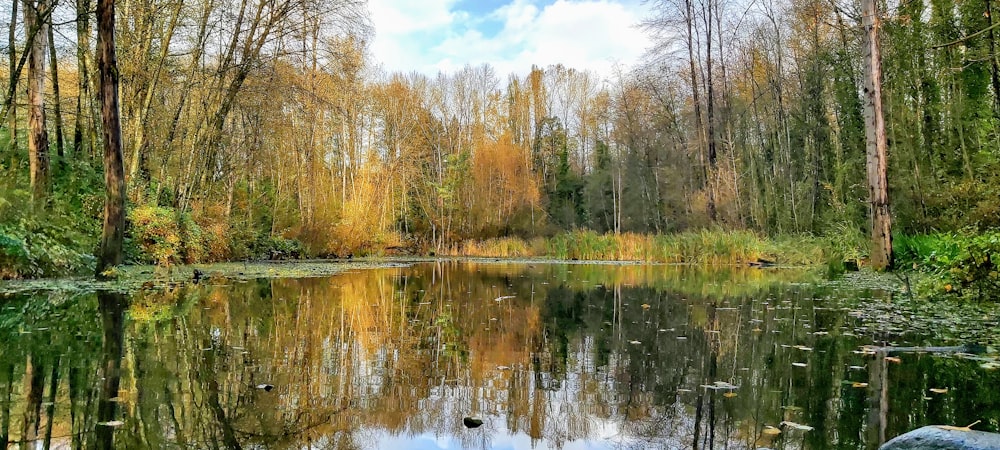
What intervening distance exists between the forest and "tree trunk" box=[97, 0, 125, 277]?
51cm

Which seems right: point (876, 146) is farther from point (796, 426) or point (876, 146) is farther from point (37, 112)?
point (37, 112)

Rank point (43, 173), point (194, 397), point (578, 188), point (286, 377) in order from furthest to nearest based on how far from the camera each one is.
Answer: point (578, 188)
point (43, 173)
point (286, 377)
point (194, 397)

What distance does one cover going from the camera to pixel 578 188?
34.8 m

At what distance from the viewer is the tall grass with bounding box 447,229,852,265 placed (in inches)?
675

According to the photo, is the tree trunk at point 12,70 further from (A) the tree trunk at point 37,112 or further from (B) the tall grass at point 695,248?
(B) the tall grass at point 695,248

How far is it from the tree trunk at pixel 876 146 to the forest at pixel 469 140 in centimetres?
43

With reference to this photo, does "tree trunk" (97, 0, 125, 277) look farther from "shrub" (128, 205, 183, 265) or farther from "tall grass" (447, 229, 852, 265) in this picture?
"tall grass" (447, 229, 852, 265)

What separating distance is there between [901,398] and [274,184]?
2100 cm

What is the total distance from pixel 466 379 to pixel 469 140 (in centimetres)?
2977

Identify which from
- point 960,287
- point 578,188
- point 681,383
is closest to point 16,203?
point 681,383

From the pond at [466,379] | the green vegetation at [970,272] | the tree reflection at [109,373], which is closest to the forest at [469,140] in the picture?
the green vegetation at [970,272]

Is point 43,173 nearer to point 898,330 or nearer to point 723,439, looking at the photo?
point 723,439

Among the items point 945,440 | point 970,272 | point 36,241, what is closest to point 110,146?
point 36,241

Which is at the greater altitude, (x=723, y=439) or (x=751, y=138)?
(x=751, y=138)
